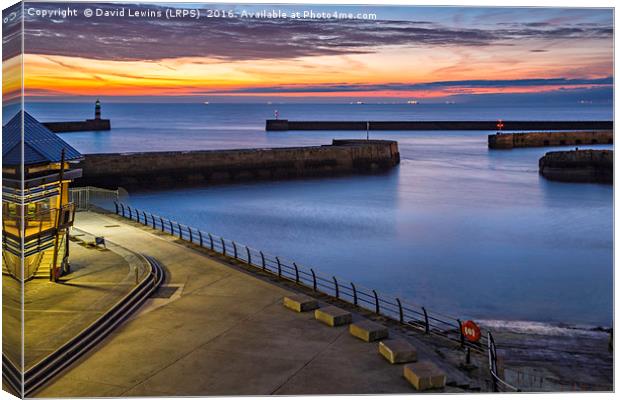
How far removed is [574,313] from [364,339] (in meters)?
9.34

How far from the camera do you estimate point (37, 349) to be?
508 inches

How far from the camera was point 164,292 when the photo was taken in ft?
58.1

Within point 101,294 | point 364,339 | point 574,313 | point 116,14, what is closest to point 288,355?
point 364,339

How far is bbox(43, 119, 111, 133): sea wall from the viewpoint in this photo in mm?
115938

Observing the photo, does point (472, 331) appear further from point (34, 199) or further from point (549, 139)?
point (549, 139)

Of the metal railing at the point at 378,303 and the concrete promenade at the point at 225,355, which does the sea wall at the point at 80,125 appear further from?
the concrete promenade at the point at 225,355

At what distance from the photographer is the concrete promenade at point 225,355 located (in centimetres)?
1195

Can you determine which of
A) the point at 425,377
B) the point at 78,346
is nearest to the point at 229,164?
the point at 78,346

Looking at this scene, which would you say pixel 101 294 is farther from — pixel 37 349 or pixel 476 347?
pixel 476 347

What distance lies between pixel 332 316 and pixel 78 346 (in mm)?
4619

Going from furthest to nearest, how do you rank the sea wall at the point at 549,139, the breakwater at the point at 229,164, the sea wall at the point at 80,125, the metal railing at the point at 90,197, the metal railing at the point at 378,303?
the sea wall at the point at 80,125 → the sea wall at the point at 549,139 → the breakwater at the point at 229,164 → the metal railing at the point at 90,197 → the metal railing at the point at 378,303

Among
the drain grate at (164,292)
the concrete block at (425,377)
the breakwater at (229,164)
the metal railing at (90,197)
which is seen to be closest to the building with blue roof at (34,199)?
the drain grate at (164,292)

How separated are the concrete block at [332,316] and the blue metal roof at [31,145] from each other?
611 centimetres

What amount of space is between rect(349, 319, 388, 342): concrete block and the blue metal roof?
21.0 ft
